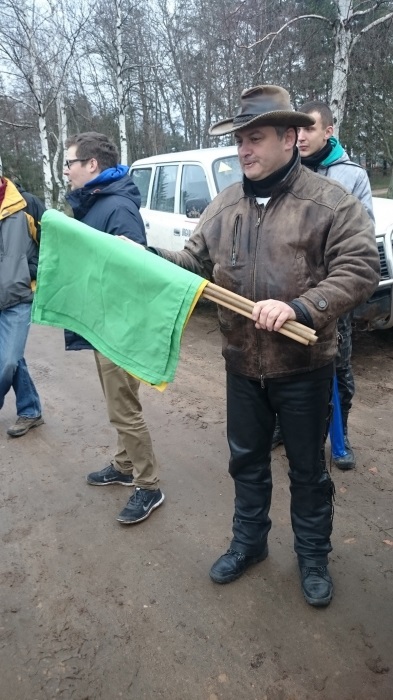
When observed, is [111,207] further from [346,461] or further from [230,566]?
[346,461]

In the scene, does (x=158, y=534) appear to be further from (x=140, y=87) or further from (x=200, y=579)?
(x=140, y=87)

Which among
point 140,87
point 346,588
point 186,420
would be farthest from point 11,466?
point 140,87

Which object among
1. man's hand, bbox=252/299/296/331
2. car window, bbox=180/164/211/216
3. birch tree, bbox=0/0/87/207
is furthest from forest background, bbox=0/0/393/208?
man's hand, bbox=252/299/296/331

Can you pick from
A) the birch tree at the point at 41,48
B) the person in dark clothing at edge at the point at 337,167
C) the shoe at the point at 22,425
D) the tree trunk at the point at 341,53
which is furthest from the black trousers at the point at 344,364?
the birch tree at the point at 41,48

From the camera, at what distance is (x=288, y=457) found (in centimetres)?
244

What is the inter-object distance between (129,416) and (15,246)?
1.72 m

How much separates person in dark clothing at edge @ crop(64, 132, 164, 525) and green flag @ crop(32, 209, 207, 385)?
0.37 metres

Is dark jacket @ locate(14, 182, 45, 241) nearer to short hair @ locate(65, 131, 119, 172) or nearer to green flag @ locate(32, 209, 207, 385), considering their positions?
short hair @ locate(65, 131, 119, 172)

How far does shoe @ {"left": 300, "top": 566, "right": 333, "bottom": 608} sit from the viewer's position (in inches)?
93.8

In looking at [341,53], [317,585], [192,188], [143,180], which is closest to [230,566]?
[317,585]

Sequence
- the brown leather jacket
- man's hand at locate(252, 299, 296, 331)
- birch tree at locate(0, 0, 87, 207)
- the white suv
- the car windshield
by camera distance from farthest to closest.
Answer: birch tree at locate(0, 0, 87, 207) → the car windshield → the white suv → the brown leather jacket → man's hand at locate(252, 299, 296, 331)

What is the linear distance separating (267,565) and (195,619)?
0.51 meters

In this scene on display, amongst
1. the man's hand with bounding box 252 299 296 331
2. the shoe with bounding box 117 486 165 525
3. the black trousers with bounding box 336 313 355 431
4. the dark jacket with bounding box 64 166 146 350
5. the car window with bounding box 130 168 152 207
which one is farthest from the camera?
the car window with bounding box 130 168 152 207

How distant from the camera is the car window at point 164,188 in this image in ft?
23.5
